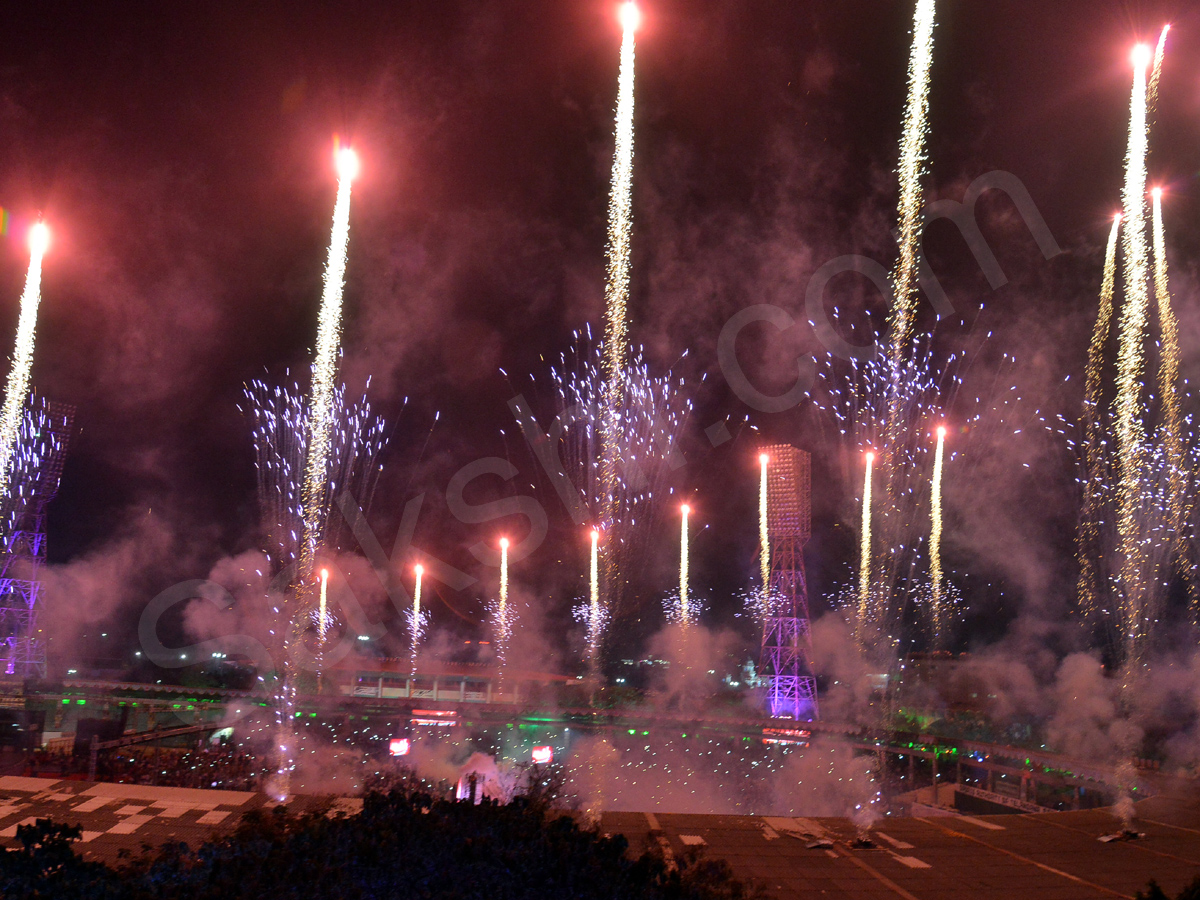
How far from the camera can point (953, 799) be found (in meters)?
22.0

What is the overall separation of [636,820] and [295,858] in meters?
5.03

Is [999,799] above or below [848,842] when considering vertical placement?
below

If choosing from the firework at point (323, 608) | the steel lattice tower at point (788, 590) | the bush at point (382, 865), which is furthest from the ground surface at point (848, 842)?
the firework at point (323, 608)

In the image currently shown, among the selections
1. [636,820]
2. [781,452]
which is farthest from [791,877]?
[781,452]

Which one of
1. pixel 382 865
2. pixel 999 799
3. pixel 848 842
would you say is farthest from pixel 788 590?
pixel 382 865

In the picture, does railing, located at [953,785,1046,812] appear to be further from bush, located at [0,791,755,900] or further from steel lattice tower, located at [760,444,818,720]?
bush, located at [0,791,755,900]

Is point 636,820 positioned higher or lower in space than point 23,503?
lower

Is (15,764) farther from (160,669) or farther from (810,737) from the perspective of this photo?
(160,669)

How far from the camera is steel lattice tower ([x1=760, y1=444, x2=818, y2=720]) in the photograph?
30.0 meters

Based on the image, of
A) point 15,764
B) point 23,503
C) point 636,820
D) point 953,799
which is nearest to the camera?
point 636,820

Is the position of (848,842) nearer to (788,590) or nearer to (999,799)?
(999,799)

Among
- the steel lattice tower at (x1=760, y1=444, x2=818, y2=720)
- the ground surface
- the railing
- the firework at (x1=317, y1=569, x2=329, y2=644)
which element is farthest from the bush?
the firework at (x1=317, y1=569, x2=329, y2=644)

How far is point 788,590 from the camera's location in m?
31.3

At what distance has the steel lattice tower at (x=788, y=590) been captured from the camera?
98.6 feet
